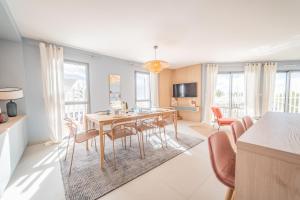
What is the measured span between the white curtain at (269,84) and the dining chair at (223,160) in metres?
4.47

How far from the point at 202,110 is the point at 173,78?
6.64 ft

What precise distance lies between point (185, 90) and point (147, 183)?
442cm

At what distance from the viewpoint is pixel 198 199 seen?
1.45 m

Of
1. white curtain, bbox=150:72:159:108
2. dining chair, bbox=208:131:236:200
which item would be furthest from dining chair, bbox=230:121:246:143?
white curtain, bbox=150:72:159:108

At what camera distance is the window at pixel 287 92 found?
4.26m

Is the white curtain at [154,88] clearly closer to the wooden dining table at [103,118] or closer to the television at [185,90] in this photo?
the television at [185,90]

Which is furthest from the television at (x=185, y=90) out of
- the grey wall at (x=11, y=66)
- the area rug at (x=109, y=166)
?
the grey wall at (x=11, y=66)

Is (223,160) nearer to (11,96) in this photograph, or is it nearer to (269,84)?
(11,96)

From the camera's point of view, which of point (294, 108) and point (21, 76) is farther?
point (294, 108)

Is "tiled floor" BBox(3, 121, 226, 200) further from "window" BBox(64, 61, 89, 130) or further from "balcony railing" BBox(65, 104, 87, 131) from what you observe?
"window" BBox(64, 61, 89, 130)

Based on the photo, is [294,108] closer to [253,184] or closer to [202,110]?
[202,110]

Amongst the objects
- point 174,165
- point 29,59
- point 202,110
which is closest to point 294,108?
point 202,110

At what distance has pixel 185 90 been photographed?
555 centimetres

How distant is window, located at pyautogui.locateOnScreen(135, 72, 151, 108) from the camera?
4.93m
